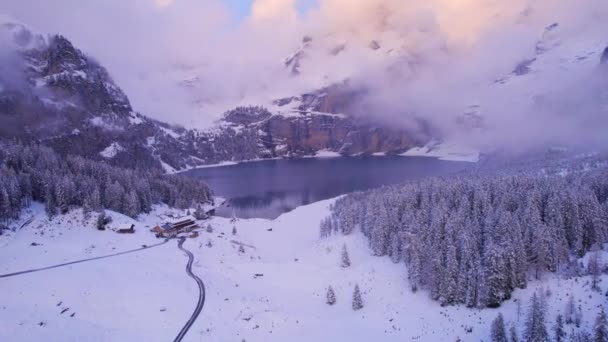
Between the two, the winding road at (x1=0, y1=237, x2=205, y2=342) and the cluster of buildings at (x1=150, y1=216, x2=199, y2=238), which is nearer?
the winding road at (x1=0, y1=237, x2=205, y2=342)

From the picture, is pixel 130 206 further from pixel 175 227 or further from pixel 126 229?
pixel 126 229

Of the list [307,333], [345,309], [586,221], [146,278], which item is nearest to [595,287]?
[586,221]

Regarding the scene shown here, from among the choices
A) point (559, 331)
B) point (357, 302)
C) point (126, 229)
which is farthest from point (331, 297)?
point (126, 229)

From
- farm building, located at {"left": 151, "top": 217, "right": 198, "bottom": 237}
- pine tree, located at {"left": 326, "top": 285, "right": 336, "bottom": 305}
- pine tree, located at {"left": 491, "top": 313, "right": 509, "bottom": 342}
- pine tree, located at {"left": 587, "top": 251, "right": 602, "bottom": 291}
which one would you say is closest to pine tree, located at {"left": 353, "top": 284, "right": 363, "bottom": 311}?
pine tree, located at {"left": 326, "top": 285, "right": 336, "bottom": 305}

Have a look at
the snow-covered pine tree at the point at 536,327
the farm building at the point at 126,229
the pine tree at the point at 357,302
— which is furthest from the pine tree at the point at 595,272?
Answer: the farm building at the point at 126,229

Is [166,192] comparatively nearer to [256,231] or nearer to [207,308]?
[256,231]

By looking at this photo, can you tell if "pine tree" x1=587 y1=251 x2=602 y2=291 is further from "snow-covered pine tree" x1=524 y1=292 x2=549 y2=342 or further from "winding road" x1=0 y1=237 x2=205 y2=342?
"winding road" x1=0 y1=237 x2=205 y2=342
